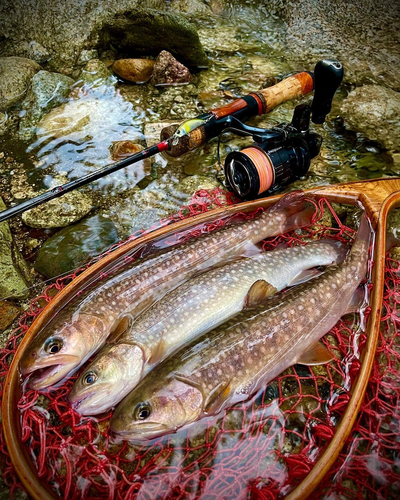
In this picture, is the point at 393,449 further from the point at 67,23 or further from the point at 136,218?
the point at 67,23

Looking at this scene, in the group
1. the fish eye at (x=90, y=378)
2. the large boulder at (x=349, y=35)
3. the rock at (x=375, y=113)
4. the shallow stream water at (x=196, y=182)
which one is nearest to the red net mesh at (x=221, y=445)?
the shallow stream water at (x=196, y=182)

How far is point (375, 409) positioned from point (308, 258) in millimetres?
1200

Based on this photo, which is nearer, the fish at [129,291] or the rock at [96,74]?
the fish at [129,291]

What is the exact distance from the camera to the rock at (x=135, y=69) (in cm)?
582

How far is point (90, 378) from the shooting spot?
2.34m

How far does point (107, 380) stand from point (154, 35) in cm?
562

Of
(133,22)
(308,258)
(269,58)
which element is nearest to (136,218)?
(308,258)

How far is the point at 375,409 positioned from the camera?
2.48 metres

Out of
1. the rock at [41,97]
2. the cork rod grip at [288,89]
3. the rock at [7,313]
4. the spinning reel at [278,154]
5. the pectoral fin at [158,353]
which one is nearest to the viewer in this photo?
the pectoral fin at [158,353]

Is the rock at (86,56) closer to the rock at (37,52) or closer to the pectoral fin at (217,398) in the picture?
the rock at (37,52)

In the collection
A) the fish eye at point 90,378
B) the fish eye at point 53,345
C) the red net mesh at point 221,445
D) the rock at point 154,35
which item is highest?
the rock at point 154,35

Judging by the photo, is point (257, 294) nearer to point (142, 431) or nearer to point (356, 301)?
point (356, 301)

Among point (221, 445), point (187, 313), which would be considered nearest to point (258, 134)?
point (187, 313)

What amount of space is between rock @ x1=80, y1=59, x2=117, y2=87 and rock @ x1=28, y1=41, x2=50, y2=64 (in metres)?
0.86
